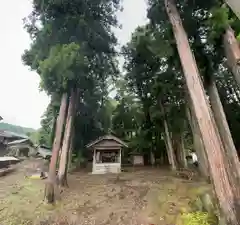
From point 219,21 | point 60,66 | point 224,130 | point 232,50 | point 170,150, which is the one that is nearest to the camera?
point 232,50

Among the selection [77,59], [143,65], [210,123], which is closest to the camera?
[210,123]

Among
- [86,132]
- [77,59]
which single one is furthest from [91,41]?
[86,132]

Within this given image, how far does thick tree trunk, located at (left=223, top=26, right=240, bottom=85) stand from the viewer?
290 inches

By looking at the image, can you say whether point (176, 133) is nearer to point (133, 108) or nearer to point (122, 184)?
point (133, 108)

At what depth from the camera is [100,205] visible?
28.0 feet

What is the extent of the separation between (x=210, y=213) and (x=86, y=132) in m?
15.5

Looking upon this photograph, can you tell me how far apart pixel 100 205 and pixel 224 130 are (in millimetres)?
6090

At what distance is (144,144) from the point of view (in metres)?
21.8

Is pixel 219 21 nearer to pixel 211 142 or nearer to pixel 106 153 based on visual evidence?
pixel 211 142

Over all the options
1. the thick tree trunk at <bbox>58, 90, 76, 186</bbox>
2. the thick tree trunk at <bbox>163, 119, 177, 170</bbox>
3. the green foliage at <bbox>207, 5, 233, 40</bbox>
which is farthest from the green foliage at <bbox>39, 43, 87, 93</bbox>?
the thick tree trunk at <bbox>163, 119, 177, 170</bbox>

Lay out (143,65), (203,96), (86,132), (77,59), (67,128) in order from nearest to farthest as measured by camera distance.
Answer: (203,96), (77,59), (67,128), (143,65), (86,132)

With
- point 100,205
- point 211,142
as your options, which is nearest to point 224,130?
point 211,142

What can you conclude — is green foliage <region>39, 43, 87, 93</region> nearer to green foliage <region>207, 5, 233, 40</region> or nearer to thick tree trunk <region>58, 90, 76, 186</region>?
thick tree trunk <region>58, 90, 76, 186</region>

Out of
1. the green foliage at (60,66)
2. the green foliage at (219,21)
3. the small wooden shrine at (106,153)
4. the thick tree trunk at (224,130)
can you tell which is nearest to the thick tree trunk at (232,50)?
the green foliage at (219,21)
